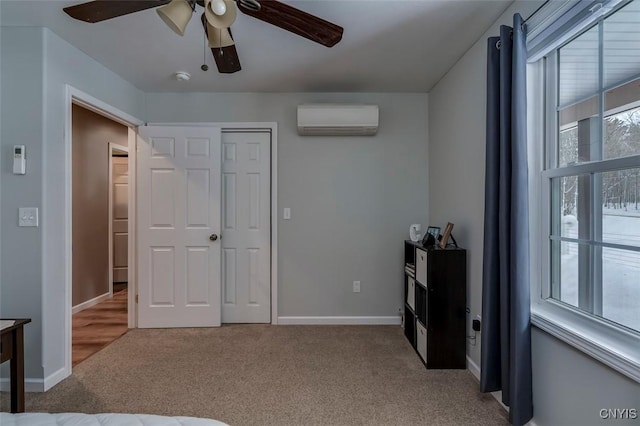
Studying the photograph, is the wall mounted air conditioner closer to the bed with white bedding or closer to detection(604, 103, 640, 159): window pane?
detection(604, 103, 640, 159): window pane

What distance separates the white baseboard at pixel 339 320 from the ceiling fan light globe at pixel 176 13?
2702 mm

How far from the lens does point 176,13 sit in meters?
1.35

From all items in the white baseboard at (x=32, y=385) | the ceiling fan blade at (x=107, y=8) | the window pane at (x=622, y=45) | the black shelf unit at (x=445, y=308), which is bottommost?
the white baseboard at (x=32, y=385)

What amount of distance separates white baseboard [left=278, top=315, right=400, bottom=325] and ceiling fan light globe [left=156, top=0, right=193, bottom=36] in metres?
2.70

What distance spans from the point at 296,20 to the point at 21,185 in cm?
211

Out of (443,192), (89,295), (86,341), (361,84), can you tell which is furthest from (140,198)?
(443,192)

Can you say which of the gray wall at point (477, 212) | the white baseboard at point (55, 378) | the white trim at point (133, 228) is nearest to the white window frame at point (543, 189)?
the gray wall at point (477, 212)

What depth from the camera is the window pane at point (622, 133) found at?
3.98 feet

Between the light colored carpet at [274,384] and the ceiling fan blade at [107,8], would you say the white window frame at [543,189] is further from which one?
the ceiling fan blade at [107,8]

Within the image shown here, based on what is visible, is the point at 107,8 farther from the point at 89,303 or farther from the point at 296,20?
the point at 89,303

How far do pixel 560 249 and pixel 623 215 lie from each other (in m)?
0.41

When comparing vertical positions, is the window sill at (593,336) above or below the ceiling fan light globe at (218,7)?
below

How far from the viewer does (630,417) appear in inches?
43.9

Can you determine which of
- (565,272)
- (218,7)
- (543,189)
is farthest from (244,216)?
(565,272)
